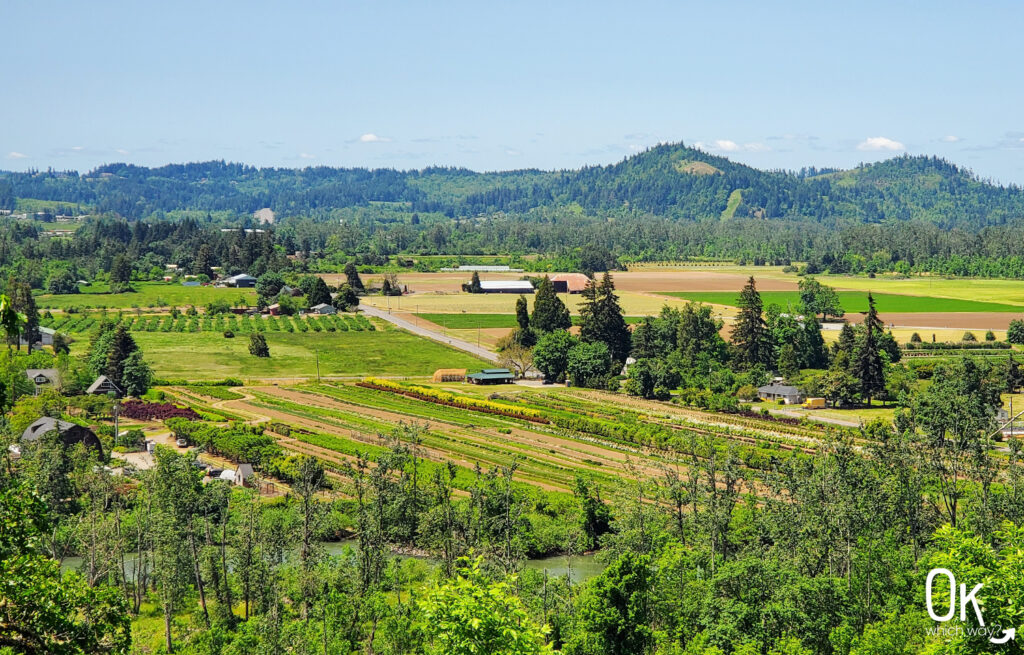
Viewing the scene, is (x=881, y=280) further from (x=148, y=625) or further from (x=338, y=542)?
(x=148, y=625)

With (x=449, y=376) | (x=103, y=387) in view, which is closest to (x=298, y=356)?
(x=449, y=376)

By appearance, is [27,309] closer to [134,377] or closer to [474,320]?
[134,377]

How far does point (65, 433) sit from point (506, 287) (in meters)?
101

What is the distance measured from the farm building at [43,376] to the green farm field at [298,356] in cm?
962

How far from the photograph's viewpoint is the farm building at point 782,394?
237ft

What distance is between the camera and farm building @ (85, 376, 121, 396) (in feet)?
234

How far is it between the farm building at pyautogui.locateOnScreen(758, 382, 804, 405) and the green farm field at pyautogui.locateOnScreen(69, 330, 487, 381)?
82.7 ft

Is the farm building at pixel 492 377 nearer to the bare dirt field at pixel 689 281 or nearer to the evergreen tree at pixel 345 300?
the evergreen tree at pixel 345 300

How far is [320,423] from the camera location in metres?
64.9

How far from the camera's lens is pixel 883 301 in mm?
133875

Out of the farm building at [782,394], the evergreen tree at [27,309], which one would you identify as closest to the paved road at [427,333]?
the farm building at [782,394]

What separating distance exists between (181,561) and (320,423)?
30447 mm

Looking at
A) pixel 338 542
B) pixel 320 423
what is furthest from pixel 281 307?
pixel 338 542

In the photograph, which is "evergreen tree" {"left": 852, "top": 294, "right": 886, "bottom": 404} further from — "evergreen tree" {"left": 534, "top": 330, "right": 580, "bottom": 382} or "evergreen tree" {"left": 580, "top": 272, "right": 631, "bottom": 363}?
"evergreen tree" {"left": 534, "top": 330, "right": 580, "bottom": 382}
